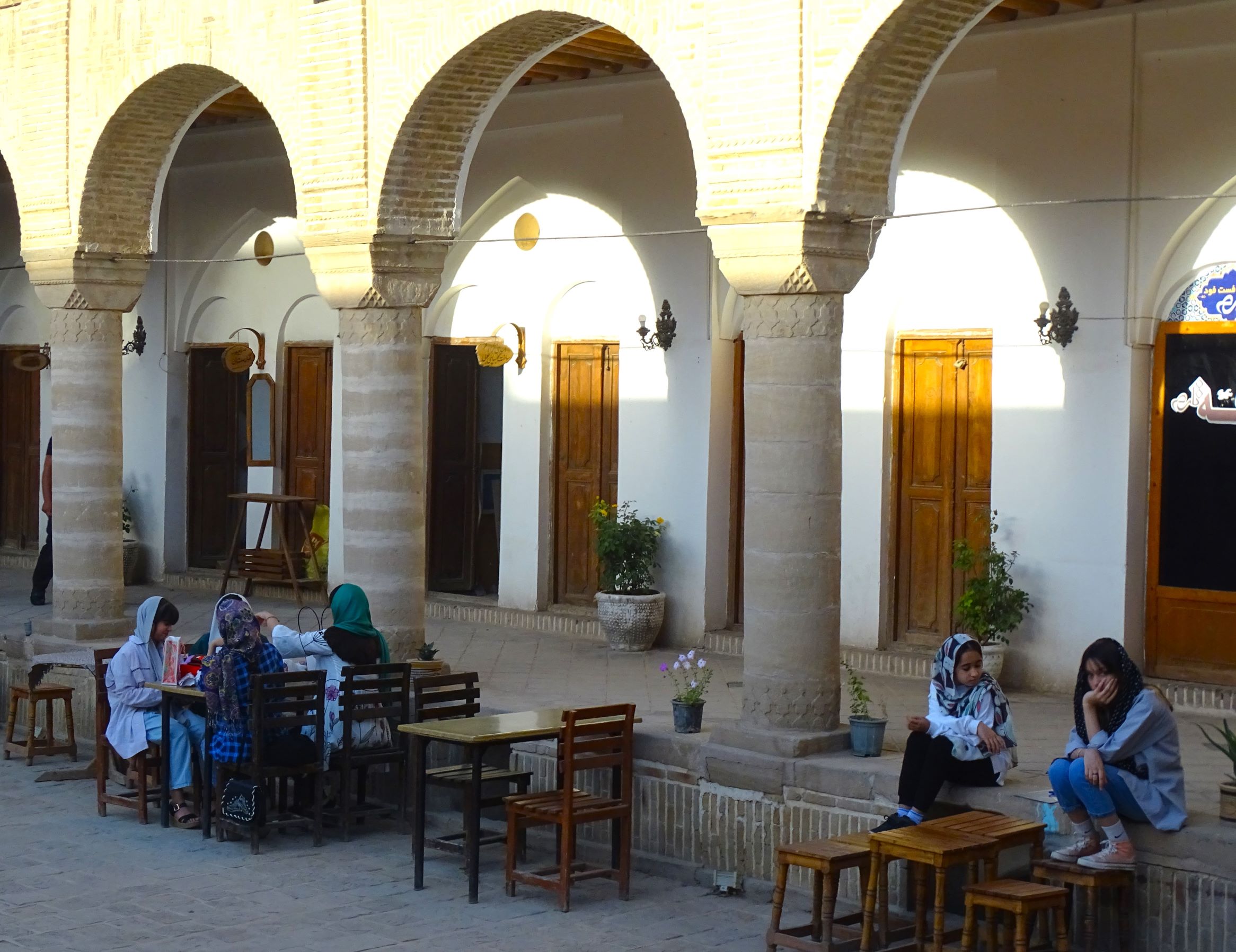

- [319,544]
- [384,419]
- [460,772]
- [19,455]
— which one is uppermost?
[384,419]

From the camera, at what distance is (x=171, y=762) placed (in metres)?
8.64

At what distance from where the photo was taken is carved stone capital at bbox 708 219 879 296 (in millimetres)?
7418

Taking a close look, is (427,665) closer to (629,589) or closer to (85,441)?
(629,589)

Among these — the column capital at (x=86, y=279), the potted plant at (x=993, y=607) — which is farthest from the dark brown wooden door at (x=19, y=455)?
the potted plant at (x=993, y=607)

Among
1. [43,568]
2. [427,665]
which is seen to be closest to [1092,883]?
[427,665]

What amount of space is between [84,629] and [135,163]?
3.19 metres

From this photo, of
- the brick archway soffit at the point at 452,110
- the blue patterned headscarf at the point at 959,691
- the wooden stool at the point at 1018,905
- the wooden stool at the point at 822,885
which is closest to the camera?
the wooden stool at the point at 1018,905

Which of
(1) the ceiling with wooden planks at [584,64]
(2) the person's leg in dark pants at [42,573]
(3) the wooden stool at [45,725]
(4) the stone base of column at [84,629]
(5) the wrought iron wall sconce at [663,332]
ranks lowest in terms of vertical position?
(3) the wooden stool at [45,725]

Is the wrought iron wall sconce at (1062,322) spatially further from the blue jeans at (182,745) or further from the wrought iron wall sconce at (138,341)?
the wrought iron wall sconce at (138,341)

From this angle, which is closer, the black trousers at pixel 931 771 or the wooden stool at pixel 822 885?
the wooden stool at pixel 822 885

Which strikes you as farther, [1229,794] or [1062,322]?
[1062,322]

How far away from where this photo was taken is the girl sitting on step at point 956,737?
6625mm

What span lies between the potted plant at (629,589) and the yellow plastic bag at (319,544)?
345cm

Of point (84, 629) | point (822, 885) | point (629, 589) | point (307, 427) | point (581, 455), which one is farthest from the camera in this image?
point (307, 427)
